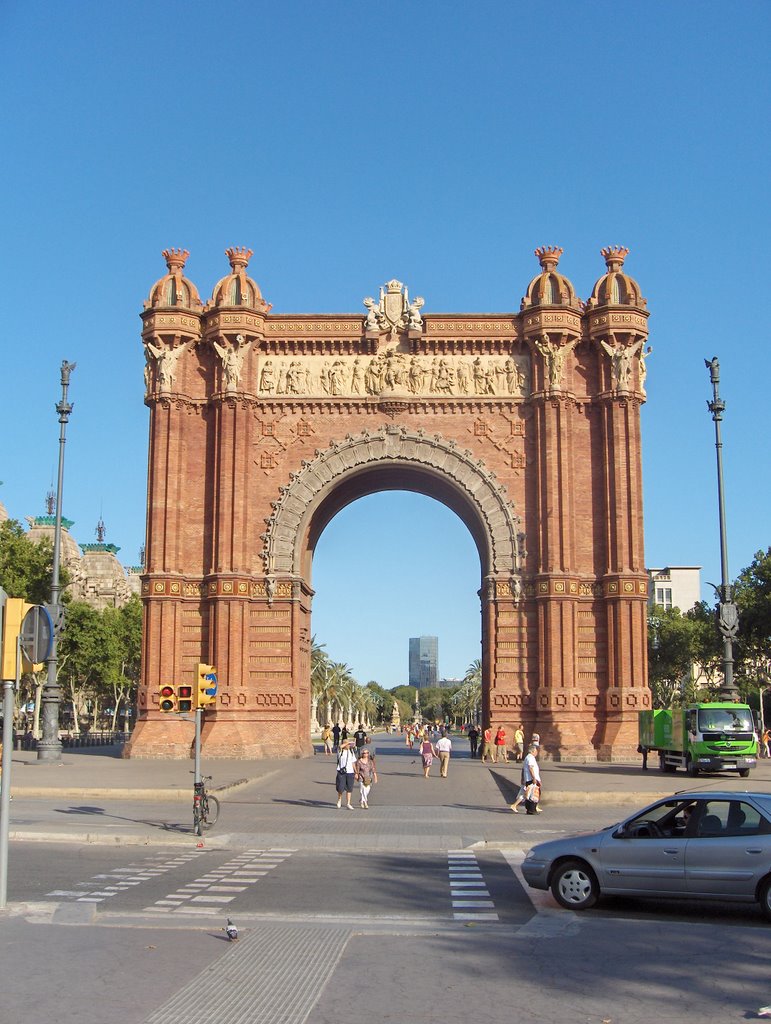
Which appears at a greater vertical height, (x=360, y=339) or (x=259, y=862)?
(x=360, y=339)

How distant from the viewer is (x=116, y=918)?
40.3ft

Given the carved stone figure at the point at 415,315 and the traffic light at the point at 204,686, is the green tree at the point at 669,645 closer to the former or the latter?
the carved stone figure at the point at 415,315

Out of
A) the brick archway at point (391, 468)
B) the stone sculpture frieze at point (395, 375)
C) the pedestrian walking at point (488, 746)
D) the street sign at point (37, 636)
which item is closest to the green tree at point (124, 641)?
the brick archway at point (391, 468)

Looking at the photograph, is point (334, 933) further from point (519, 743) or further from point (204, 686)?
point (519, 743)

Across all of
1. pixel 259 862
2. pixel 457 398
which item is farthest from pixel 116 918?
pixel 457 398

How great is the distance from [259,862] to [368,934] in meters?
6.49

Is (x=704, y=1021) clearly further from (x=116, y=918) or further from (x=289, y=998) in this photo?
(x=116, y=918)

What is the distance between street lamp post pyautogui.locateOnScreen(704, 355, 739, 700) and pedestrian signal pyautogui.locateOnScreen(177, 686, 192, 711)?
18.6 metres

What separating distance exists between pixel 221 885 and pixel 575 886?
189 inches

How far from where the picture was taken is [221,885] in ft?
48.7

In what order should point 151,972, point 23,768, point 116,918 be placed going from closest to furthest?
point 151,972
point 116,918
point 23,768

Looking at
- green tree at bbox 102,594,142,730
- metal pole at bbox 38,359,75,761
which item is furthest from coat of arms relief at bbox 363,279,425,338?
green tree at bbox 102,594,142,730

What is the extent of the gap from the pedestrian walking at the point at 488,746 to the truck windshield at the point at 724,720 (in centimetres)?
881

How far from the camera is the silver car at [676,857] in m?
12.3
